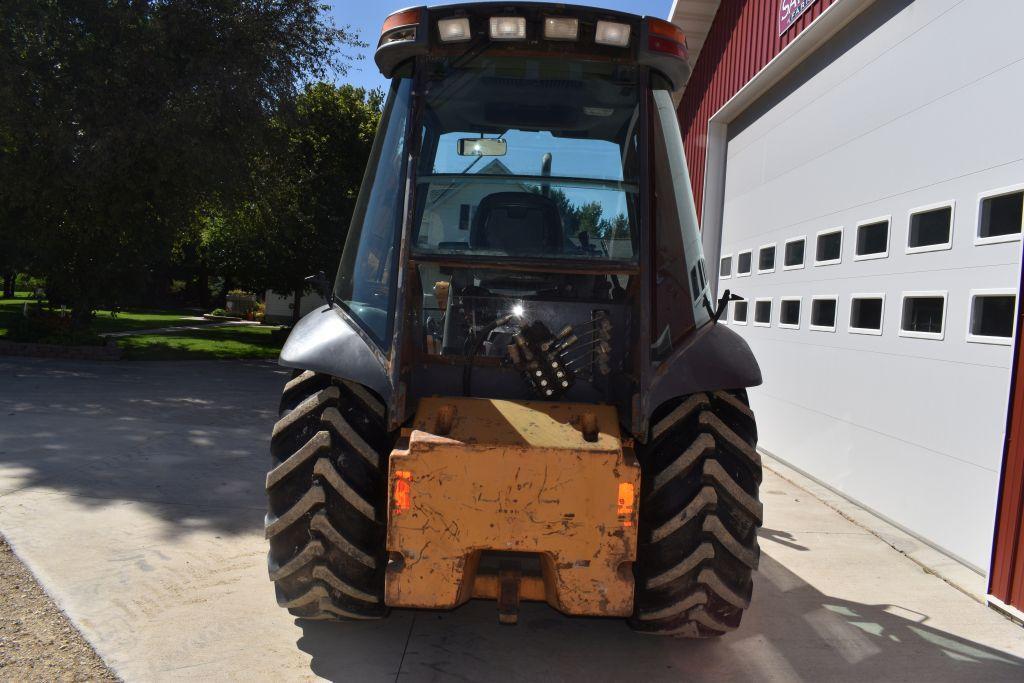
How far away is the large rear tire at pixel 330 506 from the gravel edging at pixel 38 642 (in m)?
0.83

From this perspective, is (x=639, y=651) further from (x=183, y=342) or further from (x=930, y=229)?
(x=183, y=342)

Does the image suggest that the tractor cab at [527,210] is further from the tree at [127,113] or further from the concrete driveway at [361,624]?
the tree at [127,113]

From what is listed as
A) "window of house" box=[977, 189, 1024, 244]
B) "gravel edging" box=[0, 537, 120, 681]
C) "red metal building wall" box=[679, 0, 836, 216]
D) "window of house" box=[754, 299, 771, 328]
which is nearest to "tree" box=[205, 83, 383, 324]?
"red metal building wall" box=[679, 0, 836, 216]

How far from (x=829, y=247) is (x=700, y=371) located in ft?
16.1

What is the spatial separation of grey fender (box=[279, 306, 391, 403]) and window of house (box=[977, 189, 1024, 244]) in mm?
3857

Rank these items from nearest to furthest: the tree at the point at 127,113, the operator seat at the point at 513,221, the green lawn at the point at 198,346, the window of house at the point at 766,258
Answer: the operator seat at the point at 513,221, the window of house at the point at 766,258, the tree at the point at 127,113, the green lawn at the point at 198,346

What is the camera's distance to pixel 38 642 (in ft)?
11.5

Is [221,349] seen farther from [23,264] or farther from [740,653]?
[740,653]

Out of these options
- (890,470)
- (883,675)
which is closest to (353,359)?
(883,675)

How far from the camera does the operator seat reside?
147 inches

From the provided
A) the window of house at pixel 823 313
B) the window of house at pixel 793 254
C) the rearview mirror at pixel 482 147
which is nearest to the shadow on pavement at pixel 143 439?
the rearview mirror at pixel 482 147

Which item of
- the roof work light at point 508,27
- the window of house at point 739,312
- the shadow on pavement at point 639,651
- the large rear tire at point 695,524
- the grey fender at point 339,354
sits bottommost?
the shadow on pavement at point 639,651

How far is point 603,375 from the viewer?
3734 mm

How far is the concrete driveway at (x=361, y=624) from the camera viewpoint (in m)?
3.53
